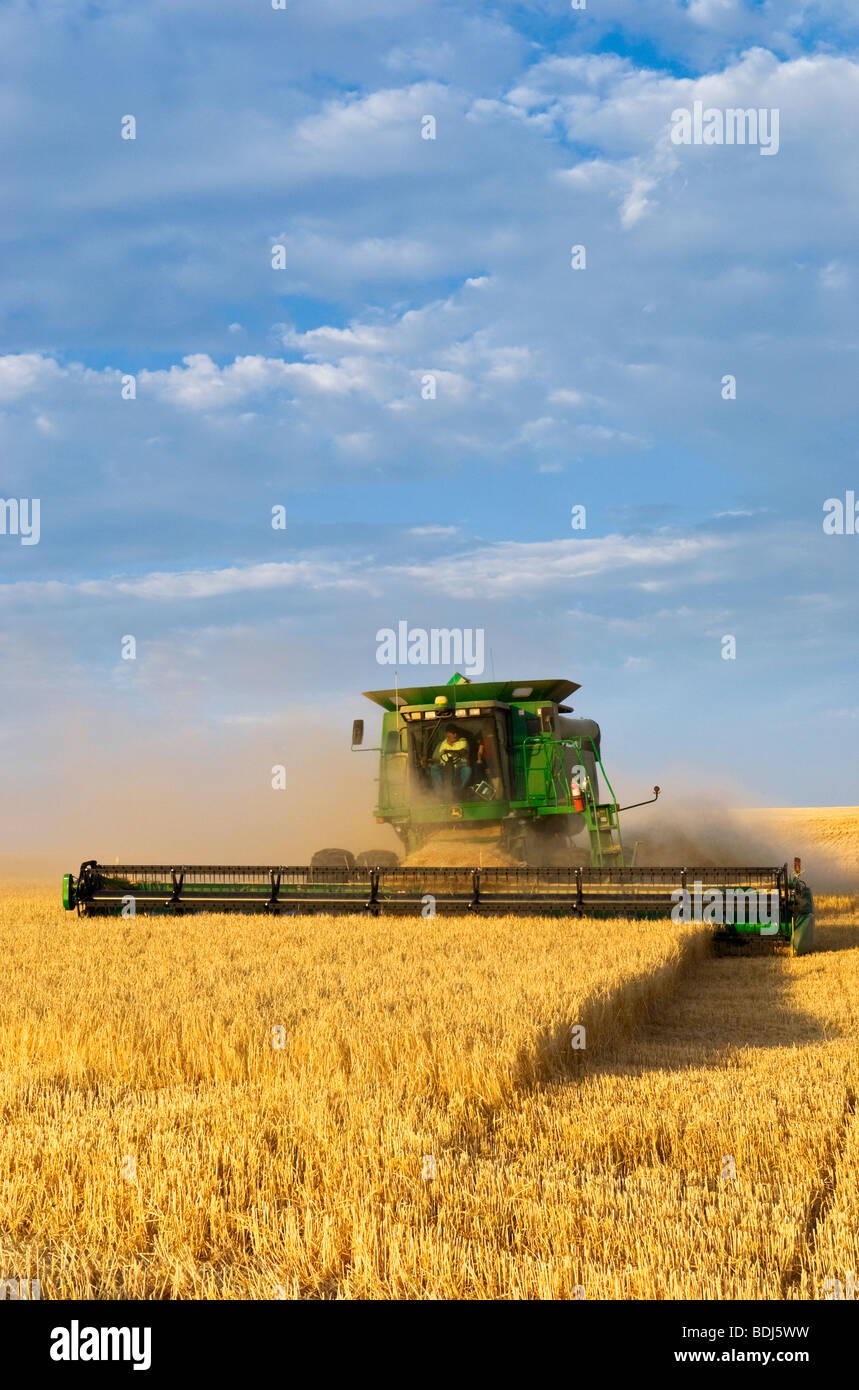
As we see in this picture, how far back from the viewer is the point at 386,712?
51.9 feet

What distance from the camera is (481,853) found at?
1443 centimetres

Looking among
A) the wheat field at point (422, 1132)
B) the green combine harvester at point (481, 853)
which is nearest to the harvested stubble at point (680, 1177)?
the wheat field at point (422, 1132)

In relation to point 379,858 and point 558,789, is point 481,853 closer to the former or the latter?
point 558,789

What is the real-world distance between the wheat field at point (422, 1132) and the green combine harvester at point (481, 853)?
2.97 meters

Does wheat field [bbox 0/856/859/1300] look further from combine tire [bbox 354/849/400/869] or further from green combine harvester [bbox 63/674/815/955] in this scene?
combine tire [bbox 354/849/400/869]

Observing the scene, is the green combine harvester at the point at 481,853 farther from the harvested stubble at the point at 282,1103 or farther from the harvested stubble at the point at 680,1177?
the harvested stubble at the point at 680,1177

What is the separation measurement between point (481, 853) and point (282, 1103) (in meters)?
9.55

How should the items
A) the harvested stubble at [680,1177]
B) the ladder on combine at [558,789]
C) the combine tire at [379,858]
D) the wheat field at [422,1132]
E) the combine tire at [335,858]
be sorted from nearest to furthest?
the harvested stubble at [680,1177] < the wheat field at [422,1132] < the ladder on combine at [558,789] < the combine tire at [335,858] < the combine tire at [379,858]

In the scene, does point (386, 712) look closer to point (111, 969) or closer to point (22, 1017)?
point (111, 969)

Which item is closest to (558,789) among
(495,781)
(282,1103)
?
(495,781)

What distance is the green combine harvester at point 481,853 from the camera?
11867mm

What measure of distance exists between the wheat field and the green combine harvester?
2970 mm
